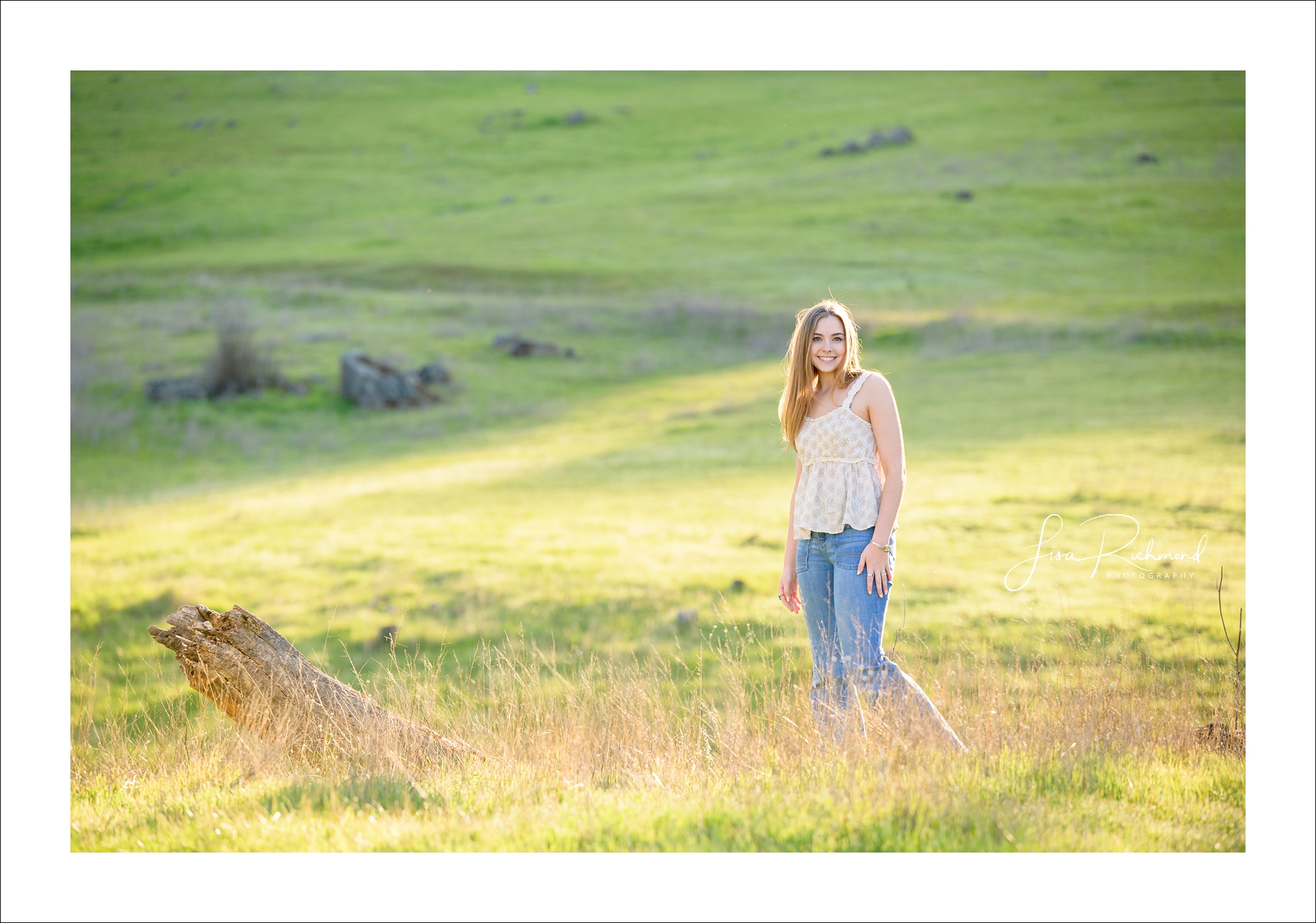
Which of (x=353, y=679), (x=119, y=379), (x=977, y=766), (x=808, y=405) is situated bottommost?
(x=353, y=679)

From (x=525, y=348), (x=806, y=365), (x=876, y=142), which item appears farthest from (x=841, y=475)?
(x=876, y=142)

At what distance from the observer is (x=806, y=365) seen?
5184 millimetres

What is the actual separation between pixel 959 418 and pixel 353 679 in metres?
16.1

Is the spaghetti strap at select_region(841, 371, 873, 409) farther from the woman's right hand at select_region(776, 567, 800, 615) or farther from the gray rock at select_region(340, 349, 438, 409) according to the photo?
the gray rock at select_region(340, 349, 438, 409)

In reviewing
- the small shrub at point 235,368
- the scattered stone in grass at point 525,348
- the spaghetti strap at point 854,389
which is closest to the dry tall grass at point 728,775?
the spaghetti strap at point 854,389

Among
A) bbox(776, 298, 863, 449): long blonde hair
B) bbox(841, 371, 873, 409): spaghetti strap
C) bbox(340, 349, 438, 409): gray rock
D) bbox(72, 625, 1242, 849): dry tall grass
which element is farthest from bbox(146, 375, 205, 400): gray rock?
bbox(841, 371, 873, 409): spaghetti strap

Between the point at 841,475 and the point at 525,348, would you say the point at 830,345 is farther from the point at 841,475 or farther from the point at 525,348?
the point at 525,348

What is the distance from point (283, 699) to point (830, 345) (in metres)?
3.70

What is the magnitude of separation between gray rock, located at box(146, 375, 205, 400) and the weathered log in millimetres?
21971

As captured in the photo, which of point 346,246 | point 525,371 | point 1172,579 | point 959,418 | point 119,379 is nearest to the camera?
point 1172,579

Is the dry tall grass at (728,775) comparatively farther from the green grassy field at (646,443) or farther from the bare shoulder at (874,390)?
the bare shoulder at (874,390)

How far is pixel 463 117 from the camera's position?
4316cm

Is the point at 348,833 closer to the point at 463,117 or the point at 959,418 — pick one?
the point at 959,418

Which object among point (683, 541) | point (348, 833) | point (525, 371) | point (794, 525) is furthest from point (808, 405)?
point (525, 371)
